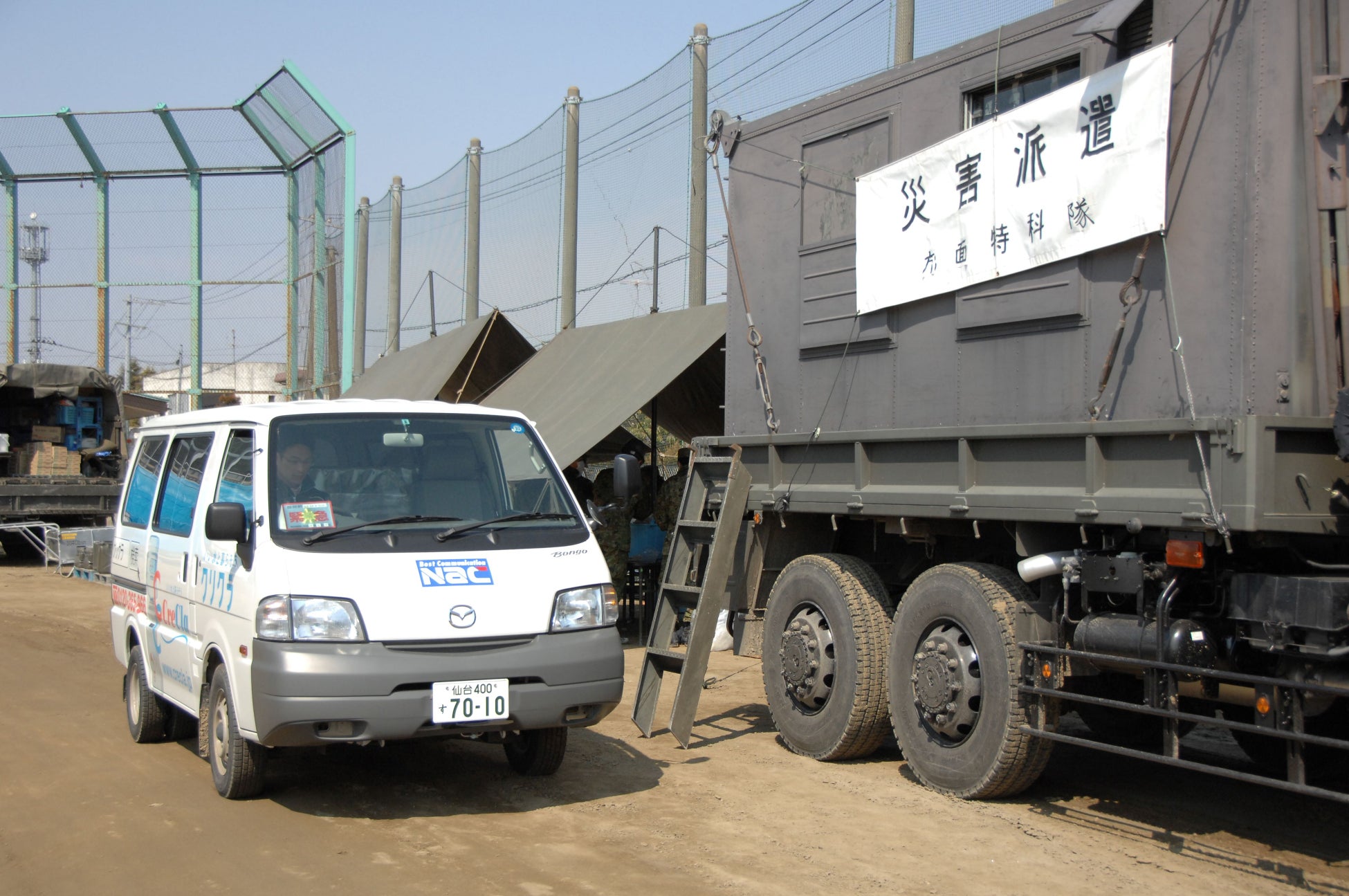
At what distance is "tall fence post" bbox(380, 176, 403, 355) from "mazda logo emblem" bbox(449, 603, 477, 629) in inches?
678

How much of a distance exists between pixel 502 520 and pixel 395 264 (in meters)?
17.1

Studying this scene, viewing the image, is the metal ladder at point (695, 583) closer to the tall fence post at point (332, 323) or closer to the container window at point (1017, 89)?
→ the container window at point (1017, 89)

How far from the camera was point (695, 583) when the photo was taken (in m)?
7.80

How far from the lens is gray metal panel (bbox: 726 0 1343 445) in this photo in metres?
4.81

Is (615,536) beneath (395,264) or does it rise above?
beneath

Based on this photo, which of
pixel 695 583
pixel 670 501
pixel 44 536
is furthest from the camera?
pixel 44 536

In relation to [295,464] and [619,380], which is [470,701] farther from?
[619,380]

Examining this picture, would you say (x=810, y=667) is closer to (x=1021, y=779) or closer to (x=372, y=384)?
(x=1021, y=779)

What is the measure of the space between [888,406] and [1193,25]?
2455mm

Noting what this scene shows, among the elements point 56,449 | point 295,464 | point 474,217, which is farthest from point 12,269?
point 295,464

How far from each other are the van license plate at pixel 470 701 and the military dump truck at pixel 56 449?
16.3 m

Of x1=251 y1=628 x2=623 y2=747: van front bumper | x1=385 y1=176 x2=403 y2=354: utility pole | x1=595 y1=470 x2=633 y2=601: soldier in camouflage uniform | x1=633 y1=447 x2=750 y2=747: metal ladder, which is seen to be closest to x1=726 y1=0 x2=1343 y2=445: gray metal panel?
x1=633 y1=447 x2=750 y2=747: metal ladder

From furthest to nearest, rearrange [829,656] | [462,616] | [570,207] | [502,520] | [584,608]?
[570,207]
[829,656]
[502,520]
[584,608]
[462,616]

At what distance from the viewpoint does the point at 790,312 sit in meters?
7.54
